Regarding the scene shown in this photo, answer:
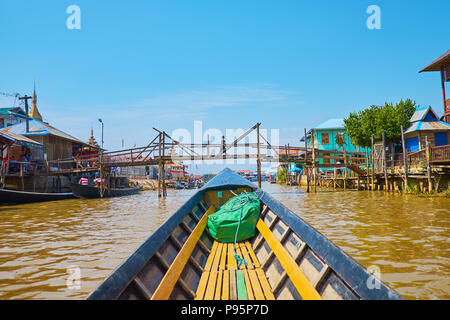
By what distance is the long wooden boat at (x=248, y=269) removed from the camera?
253cm

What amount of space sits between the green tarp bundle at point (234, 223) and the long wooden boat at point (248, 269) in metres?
0.15

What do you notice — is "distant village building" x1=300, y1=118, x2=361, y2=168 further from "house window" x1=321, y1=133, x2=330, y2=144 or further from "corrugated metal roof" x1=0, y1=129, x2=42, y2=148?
"corrugated metal roof" x1=0, y1=129, x2=42, y2=148

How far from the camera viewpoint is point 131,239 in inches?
320

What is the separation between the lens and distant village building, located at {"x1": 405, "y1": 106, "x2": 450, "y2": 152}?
24.1 metres

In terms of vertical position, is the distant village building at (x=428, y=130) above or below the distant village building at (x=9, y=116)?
below

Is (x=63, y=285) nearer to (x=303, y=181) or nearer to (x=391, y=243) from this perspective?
(x=391, y=243)

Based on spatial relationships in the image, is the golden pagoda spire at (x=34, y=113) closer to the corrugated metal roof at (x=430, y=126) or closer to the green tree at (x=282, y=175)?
the green tree at (x=282, y=175)

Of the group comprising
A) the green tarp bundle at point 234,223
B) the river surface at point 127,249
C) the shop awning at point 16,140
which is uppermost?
the shop awning at point 16,140

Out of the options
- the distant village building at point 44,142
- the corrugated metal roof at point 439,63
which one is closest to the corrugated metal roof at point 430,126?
the corrugated metal roof at point 439,63

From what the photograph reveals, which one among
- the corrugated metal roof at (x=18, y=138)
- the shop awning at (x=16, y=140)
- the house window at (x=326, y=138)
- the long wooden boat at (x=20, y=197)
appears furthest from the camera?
the house window at (x=326, y=138)

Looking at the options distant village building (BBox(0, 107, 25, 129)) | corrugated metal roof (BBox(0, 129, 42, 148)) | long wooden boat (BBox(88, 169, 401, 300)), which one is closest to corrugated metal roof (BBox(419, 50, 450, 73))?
long wooden boat (BBox(88, 169, 401, 300))

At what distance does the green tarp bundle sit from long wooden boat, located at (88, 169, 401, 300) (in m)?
0.15

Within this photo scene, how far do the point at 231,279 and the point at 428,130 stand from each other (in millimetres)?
26939
